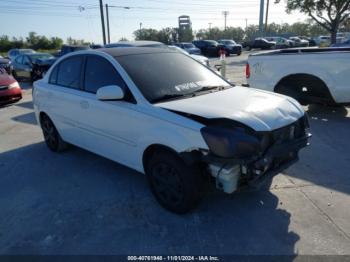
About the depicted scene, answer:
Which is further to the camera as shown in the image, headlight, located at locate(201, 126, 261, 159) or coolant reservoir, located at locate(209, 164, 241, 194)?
coolant reservoir, located at locate(209, 164, 241, 194)

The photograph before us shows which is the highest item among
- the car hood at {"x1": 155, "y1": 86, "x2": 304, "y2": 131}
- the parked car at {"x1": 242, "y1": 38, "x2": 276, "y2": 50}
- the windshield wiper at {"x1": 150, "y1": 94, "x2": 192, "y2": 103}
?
the windshield wiper at {"x1": 150, "y1": 94, "x2": 192, "y2": 103}

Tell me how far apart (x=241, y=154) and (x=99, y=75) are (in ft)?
7.47

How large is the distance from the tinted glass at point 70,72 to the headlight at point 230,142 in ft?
8.19

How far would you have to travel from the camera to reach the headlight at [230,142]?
305cm

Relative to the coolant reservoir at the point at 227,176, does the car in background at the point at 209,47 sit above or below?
below

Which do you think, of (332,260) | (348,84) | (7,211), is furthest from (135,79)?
(348,84)

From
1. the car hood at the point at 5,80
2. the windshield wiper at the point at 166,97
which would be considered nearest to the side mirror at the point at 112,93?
the windshield wiper at the point at 166,97

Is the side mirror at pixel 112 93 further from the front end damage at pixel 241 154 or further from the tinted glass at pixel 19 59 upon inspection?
the tinted glass at pixel 19 59

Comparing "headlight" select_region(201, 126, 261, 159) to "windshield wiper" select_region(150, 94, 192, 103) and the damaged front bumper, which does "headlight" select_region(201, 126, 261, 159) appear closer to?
the damaged front bumper

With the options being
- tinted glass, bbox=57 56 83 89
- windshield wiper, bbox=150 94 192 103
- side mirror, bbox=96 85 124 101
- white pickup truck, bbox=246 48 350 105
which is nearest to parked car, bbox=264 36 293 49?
white pickup truck, bbox=246 48 350 105

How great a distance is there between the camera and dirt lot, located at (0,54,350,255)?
3.15 m

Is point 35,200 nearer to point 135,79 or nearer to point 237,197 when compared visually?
point 135,79

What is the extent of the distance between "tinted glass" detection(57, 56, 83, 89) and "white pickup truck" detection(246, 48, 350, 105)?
14.3 ft

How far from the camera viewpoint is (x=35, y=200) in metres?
4.14
